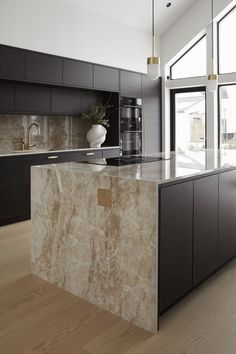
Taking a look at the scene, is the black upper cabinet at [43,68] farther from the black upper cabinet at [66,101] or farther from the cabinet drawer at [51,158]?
the cabinet drawer at [51,158]

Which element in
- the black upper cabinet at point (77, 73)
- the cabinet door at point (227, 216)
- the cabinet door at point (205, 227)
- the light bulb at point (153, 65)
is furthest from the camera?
the black upper cabinet at point (77, 73)

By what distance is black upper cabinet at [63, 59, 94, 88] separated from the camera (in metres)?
5.38

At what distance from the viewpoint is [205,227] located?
2.74 m

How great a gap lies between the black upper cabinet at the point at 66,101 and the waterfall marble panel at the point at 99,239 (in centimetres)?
283

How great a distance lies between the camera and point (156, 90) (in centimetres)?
741

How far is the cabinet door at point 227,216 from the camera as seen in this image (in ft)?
9.89

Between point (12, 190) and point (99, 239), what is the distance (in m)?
2.46

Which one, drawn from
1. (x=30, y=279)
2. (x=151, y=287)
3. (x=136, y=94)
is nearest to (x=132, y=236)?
(x=151, y=287)

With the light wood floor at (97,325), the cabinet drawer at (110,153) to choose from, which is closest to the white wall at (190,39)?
the cabinet drawer at (110,153)

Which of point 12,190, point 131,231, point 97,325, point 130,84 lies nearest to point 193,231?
point 131,231

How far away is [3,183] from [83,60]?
2463 mm

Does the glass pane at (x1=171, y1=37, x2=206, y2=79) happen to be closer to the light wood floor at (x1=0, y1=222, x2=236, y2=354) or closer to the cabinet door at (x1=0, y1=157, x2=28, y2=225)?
the cabinet door at (x1=0, y1=157, x2=28, y2=225)

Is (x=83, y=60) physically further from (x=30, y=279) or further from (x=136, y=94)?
(x=30, y=279)

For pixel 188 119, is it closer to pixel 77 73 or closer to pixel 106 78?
pixel 106 78
